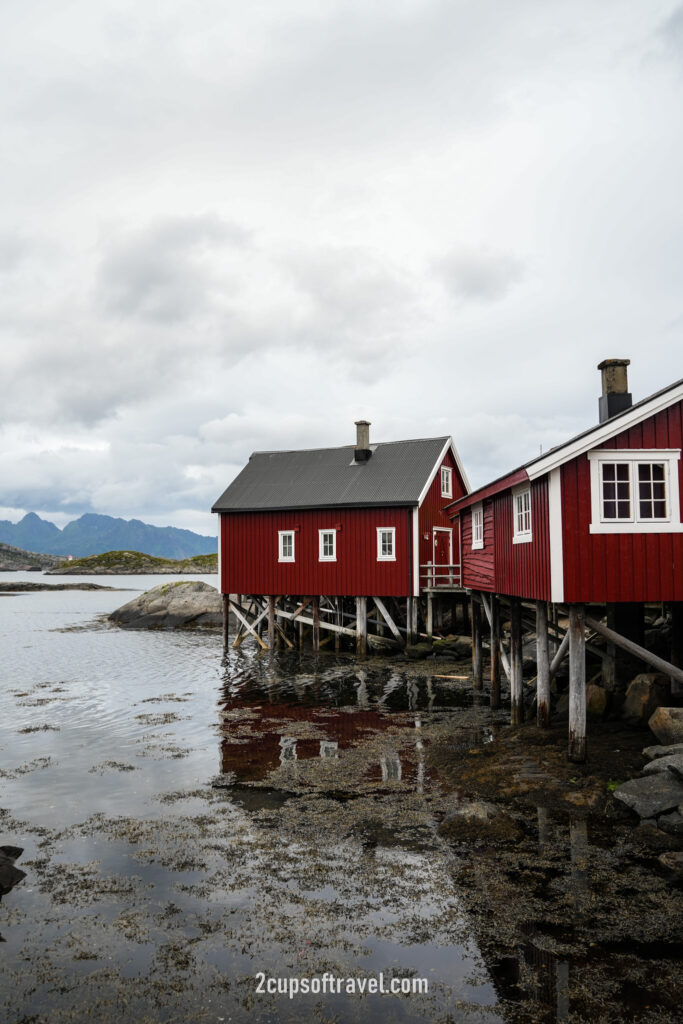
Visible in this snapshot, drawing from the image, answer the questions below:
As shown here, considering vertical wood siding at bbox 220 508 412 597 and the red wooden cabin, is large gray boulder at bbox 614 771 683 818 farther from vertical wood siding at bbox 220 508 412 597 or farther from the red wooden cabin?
vertical wood siding at bbox 220 508 412 597

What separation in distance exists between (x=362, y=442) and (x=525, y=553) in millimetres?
19095

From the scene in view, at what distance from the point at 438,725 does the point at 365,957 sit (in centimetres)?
986

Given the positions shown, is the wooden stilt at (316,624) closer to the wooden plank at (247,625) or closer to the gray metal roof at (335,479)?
the wooden plank at (247,625)

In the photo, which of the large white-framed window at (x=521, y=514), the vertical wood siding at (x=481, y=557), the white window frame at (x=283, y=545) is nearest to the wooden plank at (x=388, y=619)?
the white window frame at (x=283, y=545)

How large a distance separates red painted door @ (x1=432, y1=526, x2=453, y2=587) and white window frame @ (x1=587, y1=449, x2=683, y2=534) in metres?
16.7

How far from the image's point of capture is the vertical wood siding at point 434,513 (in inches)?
1135

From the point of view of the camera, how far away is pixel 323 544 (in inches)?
1160

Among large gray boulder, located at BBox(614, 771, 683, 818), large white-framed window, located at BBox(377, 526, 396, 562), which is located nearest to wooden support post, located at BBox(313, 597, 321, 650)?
large white-framed window, located at BBox(377, 526, 396, 562)

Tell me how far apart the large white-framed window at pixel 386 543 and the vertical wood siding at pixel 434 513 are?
1.14m

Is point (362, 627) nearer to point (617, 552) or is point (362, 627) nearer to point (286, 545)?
point (286, 545)

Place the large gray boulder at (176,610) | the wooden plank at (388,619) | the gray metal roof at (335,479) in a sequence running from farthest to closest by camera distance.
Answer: the large gray boulder at (176,610), the gray metal roof at (335,479), the wooden plank at (388,619)

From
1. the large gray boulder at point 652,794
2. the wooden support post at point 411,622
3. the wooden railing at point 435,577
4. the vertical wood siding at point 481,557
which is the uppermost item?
the vertical wood siding at point 481,557

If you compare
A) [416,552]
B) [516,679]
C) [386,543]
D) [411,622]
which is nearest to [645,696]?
[516,679]

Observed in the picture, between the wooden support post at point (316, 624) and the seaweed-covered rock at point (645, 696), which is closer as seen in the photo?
the seaweed-covered rock at point (645, 696)
